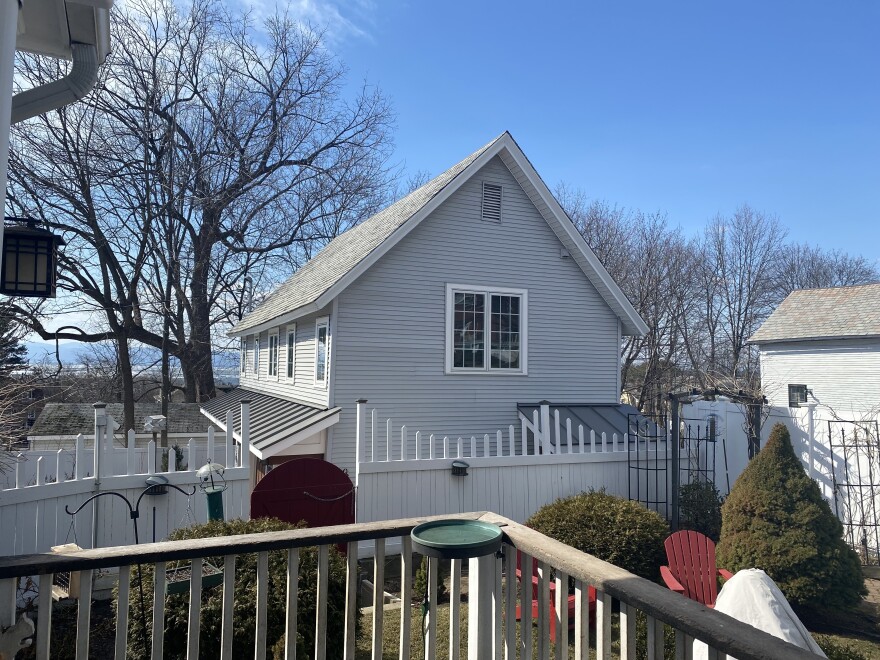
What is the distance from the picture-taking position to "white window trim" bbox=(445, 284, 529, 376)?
11.5 meters

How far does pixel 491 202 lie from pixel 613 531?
7580mm

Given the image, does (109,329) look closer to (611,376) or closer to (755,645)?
(611,376)

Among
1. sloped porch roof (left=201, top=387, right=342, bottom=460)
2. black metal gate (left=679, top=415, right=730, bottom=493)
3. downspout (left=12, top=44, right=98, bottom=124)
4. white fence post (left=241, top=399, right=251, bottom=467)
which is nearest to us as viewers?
downspout (left=12, top=44, right=98, bottom=124)

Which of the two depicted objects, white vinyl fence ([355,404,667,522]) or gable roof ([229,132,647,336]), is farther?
gable roof ([229,132,647,336])

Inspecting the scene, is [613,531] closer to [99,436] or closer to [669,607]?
[669,607]

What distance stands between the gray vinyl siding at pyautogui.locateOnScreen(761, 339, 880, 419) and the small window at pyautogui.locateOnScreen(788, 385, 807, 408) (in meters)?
0.16

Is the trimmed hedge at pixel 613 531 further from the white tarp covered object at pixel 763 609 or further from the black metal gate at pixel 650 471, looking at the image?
the white tarp covered object at pixel 763 609

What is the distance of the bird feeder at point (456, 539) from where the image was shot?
6.79 ft

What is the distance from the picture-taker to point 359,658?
14.6ft

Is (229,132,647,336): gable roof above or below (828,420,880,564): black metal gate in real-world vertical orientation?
above

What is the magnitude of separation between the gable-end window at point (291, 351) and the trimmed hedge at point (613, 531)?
25.7 feet

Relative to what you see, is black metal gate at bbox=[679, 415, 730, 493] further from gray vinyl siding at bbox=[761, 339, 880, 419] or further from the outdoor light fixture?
gray vinyl siding at bbox=[761, 339, 880, 419]

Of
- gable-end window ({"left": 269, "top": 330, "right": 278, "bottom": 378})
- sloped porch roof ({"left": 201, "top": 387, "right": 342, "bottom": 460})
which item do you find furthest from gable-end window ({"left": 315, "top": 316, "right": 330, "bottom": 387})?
gable-end window ({"left": 269, "top": 330, "right": 278, "bottom": 378})

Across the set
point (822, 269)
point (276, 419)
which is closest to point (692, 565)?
point (276, 419)
